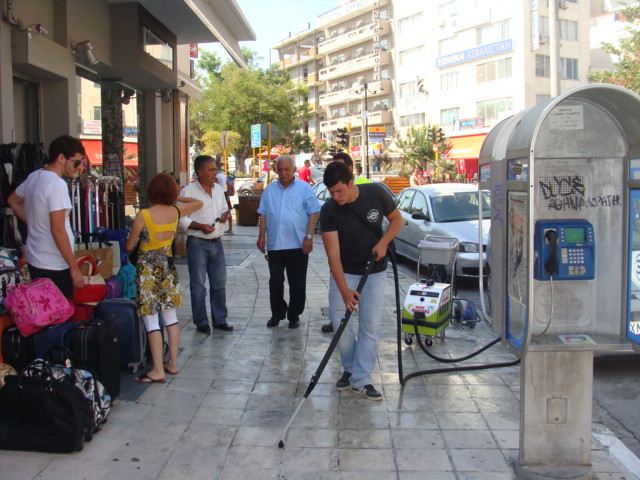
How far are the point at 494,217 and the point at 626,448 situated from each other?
69.2 inches

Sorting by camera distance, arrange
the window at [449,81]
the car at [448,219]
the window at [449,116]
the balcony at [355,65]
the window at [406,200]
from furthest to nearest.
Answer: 1. the balcony at [355,65]
2. the window at [449,81]
3. the window at [449,116]
4. the window at [406,200]
5. the car at [448,219]

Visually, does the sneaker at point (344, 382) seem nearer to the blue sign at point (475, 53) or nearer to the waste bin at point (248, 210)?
the waste bin at point (248, 210)

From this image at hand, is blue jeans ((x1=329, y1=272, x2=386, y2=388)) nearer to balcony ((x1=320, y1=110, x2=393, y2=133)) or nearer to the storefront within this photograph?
the storefront

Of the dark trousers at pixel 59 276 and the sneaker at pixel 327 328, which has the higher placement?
the dark trousers at pixel 59 276

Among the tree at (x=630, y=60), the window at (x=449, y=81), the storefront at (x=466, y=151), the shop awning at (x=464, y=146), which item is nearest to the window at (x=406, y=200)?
the tree at (x=630, y=60)

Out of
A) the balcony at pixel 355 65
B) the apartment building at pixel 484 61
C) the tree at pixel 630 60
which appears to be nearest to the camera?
the tree at pixel 630 60

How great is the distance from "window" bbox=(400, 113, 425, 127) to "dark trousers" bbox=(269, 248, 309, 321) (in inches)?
2140

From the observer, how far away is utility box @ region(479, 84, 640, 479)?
3.84m

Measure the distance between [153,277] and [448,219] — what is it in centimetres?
704

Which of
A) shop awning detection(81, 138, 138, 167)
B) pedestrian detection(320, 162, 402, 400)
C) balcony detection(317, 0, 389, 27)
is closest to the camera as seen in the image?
pedestrian detection(320, 162, 402, 400)

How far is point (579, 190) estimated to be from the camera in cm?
419

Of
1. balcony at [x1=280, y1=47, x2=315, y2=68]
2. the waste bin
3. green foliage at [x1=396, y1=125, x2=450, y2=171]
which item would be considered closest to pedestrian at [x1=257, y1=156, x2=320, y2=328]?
the waste bin

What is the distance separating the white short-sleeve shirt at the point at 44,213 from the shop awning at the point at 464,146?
4602 centimetres

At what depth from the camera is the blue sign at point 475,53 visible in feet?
159
